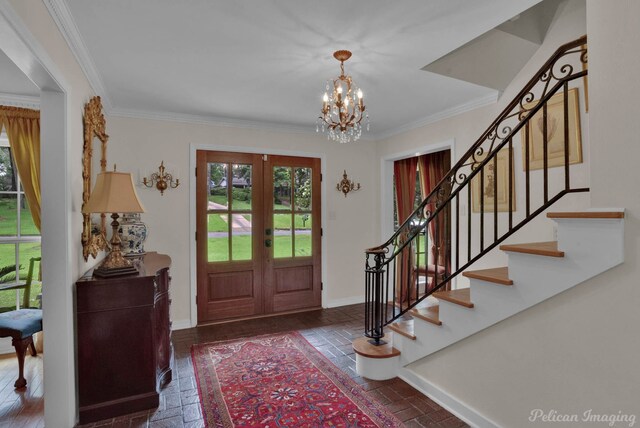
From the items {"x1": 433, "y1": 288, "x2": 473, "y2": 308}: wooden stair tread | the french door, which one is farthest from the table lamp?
{"x1": 433, "y1": 288, "x2": 473, "y2": 308}: wooden stair tread

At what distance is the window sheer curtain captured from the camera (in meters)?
3.21

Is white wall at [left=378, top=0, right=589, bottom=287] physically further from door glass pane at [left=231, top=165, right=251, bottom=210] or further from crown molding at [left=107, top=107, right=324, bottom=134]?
door glass pane at [left=231, top=165, right=251, bottom=210]

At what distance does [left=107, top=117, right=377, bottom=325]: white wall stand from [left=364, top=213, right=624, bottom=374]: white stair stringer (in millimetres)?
2471

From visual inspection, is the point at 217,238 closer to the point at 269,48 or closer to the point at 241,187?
the point at 241,187

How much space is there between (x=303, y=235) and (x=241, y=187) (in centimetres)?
106

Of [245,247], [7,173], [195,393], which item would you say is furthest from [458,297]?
[7,173]

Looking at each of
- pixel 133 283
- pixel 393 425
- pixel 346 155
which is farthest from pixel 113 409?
pixel 346 155

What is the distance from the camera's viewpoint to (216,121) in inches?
164

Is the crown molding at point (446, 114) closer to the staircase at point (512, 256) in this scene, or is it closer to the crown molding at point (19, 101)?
the staircase at point (512, 256)

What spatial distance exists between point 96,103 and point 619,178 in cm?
349

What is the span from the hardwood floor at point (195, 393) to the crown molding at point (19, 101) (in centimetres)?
239

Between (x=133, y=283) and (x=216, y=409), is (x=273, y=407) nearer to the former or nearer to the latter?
(x=216, y=409)

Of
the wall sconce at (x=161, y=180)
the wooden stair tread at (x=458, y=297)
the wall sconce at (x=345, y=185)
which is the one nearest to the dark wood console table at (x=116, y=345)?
the wall sconce at (x=161, y=180)

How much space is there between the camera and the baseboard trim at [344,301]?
4815 mm
